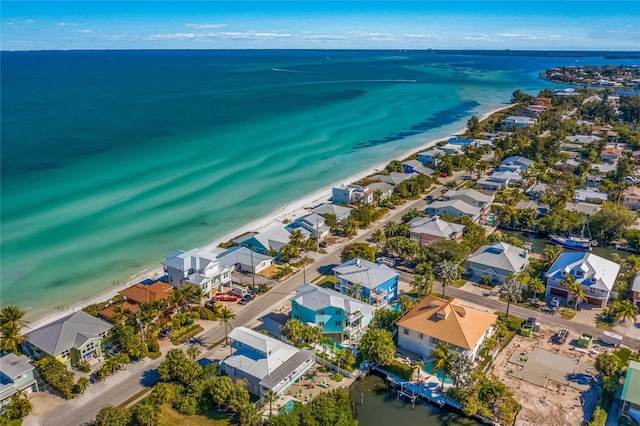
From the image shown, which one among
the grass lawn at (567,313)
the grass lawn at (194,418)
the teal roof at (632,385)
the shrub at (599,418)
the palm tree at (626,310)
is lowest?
the grass lawn at (194,418)

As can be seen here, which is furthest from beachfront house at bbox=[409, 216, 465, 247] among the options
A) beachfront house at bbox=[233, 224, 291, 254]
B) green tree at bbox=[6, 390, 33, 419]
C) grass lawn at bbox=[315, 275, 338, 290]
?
green tree at bbox=[6, 390, 33, 419]

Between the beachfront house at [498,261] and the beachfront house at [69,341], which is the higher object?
the beachfront house at [498,261]

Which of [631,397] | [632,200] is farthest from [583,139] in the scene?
[631,397]

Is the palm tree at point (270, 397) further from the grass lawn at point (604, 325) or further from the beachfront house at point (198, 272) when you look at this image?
the grass lawn at point (604, 325)

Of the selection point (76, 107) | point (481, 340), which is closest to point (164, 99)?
point (76, 107)

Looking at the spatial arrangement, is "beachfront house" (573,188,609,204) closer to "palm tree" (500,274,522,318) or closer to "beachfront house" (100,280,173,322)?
"palm tree" (500,274,522,318)

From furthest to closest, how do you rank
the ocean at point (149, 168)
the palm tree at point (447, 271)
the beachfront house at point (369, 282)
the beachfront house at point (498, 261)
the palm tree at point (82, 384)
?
the ocean at point (149, 168)
the beachfront house at point (498, 261)
the beachfront house at point (369, 282)
the palm tree at point (447, 271)
the palm tree at point (82, 384)

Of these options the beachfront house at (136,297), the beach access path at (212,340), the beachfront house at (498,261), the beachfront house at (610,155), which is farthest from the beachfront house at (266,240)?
the beachfront house at (610,155)
